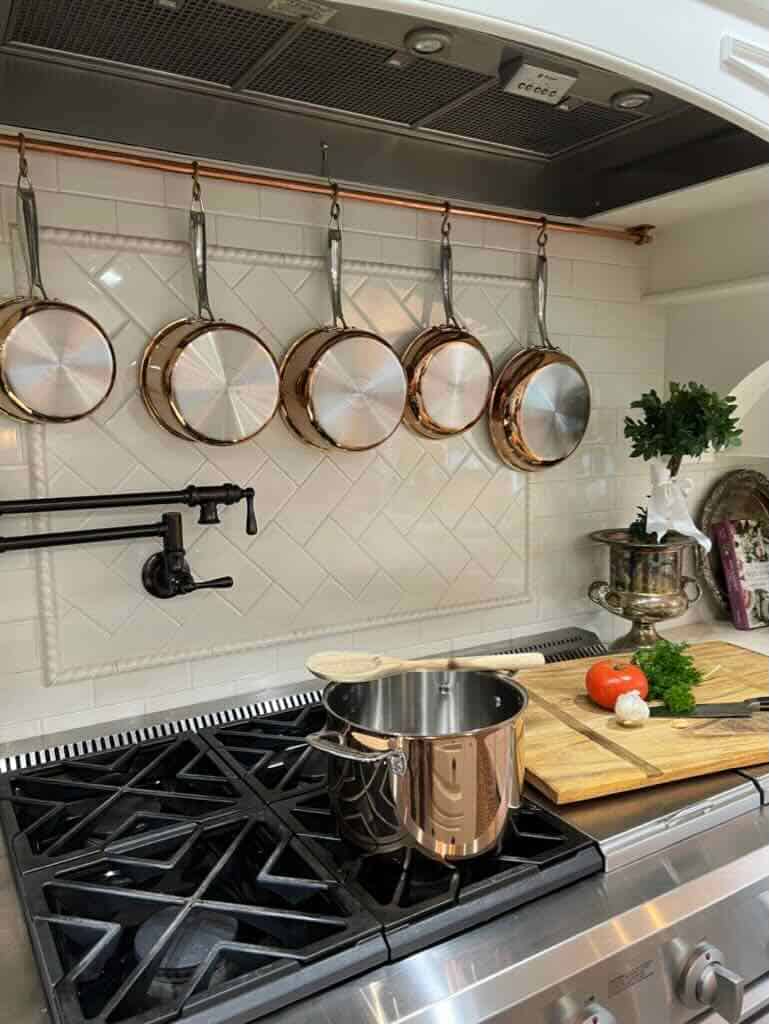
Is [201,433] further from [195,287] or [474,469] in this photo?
[474,469]

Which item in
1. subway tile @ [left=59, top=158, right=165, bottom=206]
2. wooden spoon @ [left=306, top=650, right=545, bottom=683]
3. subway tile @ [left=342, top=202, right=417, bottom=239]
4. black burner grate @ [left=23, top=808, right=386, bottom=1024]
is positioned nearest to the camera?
black burner grate @ [left=23, top=808, right=386, bottom=1024]

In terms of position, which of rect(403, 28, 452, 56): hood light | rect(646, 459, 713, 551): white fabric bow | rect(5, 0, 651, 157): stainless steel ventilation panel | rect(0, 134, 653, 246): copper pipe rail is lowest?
rect(646, 459, 713, 551): white fabric bow

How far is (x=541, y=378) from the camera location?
1473 millimetres

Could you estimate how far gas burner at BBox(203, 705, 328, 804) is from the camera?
1.04m

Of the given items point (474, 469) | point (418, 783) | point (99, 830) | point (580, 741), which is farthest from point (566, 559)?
point (99, 830)

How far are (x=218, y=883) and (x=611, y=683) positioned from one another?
25.4 inches

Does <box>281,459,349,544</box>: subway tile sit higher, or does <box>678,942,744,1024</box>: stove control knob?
<box>281,459,349,544</box>: subway tile

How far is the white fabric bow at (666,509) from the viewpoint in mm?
1491

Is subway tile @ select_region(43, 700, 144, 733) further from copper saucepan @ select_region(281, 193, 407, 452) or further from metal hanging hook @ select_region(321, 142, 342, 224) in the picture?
metal hanging hook @ select_region(321, 142, 342, 224)

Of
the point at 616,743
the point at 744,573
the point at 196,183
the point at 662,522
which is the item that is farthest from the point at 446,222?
the point at 744,573

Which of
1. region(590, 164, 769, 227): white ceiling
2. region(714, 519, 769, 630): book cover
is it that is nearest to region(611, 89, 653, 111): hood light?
region(590, 164, 769, 227): white ceiling

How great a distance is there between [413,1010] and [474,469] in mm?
968

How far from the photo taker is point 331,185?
125 centimetres

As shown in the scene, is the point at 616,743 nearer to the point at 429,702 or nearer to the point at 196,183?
the point at 429,702
